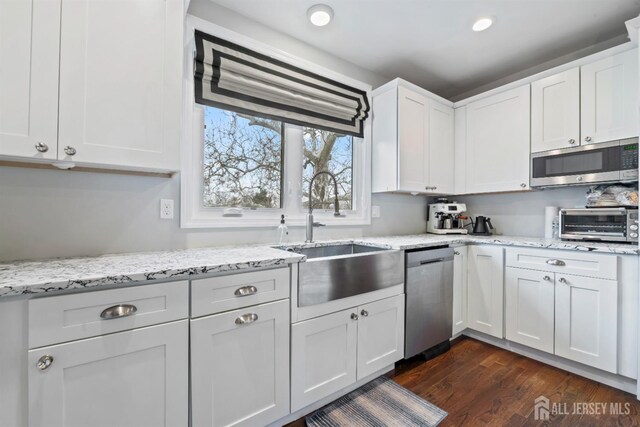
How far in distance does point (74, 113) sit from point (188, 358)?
1123mm

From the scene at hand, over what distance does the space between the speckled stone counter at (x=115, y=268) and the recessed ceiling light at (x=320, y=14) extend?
5.39 ft

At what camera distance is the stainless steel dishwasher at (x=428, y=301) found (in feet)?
6.63

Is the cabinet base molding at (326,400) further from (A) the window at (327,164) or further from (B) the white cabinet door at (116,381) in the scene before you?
Answer: (A) the window at (327,164)

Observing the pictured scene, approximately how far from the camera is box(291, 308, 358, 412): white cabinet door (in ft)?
4.78

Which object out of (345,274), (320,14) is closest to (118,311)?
(345,274)

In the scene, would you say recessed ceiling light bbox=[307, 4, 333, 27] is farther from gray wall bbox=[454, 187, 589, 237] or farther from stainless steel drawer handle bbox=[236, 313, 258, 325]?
gray wall bbox=[454, 187, 589, 237]

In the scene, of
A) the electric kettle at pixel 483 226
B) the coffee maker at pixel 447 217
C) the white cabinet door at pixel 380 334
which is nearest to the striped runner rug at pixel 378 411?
the white cabinet door at pixel 380 334

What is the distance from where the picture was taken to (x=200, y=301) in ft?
3.87

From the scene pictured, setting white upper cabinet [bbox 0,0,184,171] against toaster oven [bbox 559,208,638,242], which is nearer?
white upper cabinet [bbox 0,0,184,171]

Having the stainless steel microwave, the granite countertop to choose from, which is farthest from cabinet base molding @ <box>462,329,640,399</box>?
the stainless steel microwave

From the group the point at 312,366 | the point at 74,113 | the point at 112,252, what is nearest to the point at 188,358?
the point at 312,366

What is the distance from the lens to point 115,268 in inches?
43.8

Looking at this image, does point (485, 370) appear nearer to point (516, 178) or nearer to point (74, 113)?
point (516, 178)

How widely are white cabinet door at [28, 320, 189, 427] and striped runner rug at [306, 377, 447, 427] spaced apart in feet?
2.57
